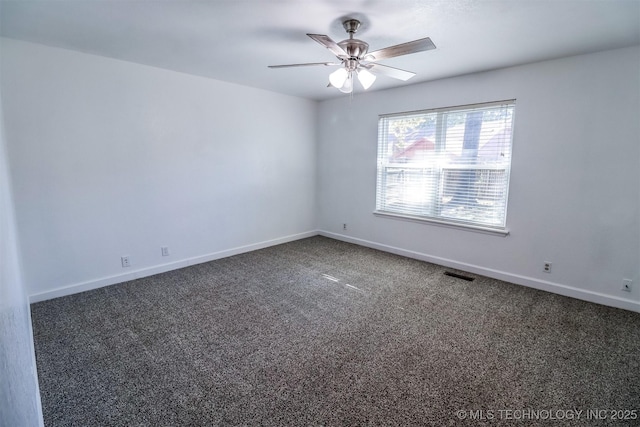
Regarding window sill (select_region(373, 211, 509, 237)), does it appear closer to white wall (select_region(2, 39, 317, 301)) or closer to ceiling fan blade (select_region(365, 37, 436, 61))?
white wall (select_region(2, 39, 317, 301))

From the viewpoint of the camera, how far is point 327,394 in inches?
70.3

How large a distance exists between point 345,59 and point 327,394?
2.42 m

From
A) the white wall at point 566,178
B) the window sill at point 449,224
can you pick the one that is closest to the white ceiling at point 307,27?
the white wall at point 566,178

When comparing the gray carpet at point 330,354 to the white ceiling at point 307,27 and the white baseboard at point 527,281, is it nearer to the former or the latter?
the white baseboard at point 527,281

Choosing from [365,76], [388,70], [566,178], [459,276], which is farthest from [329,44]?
[459,276]

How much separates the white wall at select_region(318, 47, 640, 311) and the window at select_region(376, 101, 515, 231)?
0.13m

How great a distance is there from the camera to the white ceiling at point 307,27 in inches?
78.4

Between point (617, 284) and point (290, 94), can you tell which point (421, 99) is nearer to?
point (290, 94)

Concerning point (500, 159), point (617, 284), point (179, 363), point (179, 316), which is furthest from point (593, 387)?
point (179, 316)

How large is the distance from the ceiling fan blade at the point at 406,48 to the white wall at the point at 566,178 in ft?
6.24

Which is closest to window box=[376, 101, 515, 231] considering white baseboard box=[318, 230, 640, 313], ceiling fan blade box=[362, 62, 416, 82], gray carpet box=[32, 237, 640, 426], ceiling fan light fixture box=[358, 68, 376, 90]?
white baseboard box=[318, 230, 640, 313]

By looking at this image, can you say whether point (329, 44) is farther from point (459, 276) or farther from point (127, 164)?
point (459, 276)

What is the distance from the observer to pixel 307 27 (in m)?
2.30

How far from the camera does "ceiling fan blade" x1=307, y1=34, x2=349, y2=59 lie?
6.25ft
